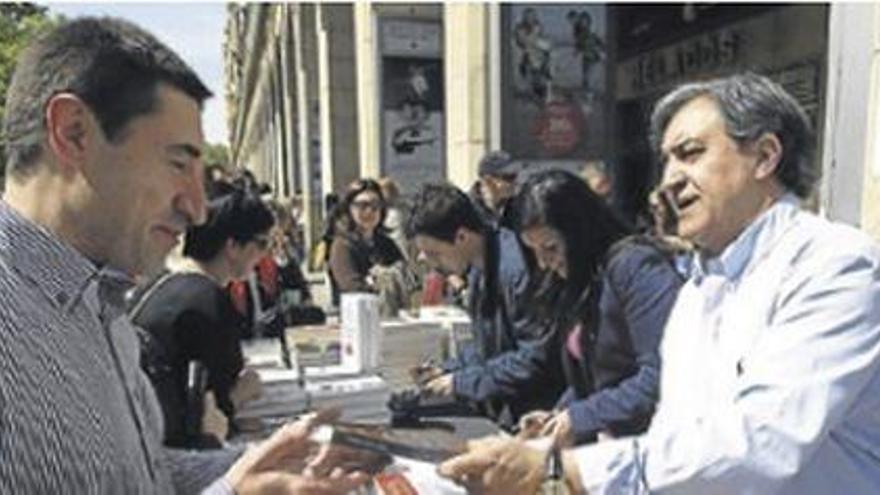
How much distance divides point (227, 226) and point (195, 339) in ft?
1.83

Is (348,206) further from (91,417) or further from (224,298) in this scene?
(91,417)

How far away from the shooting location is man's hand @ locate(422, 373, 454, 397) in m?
3.32

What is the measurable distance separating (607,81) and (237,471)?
21.5 feet

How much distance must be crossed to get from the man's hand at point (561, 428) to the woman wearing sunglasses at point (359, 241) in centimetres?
314

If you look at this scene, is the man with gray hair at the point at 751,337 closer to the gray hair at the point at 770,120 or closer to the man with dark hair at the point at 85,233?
the gray hair at the point at 770,120

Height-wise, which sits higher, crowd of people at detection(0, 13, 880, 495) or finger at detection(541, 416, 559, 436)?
crowd of people at detection(0, 13, 880, 495)

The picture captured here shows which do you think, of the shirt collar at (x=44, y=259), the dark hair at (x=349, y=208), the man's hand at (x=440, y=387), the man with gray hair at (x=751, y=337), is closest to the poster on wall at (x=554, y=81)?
the dark hair at (x=349, y=208)

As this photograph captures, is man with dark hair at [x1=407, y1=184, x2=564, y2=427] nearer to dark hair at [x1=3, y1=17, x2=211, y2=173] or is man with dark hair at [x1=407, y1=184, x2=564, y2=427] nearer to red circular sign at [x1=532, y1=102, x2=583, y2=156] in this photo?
dark hair at [x1=3, y1=17, x2=211, y2=173]

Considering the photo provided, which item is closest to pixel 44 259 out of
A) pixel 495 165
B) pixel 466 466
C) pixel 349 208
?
pixel 466 466

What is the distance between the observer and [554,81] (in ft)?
23.9

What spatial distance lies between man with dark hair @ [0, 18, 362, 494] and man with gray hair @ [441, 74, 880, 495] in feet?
2.11

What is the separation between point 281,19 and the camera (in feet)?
76.8

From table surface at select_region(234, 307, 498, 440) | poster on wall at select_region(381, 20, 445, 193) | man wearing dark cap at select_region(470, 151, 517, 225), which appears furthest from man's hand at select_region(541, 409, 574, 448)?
poster on wall at select_region(381, 20, 445, 193)

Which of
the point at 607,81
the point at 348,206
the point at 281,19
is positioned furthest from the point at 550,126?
the point at 281,19
